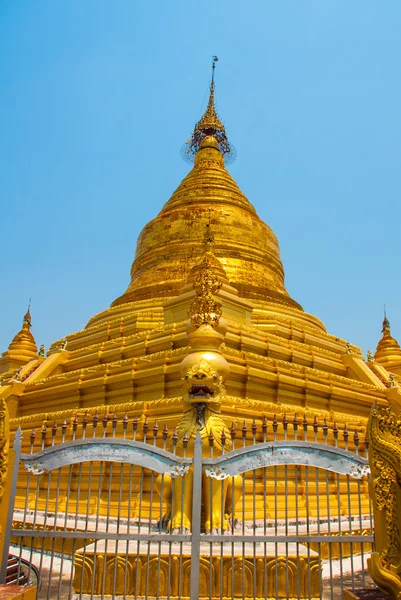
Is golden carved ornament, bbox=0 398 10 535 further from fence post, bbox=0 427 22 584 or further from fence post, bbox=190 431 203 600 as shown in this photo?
fence post, bbox=190 431 203 600

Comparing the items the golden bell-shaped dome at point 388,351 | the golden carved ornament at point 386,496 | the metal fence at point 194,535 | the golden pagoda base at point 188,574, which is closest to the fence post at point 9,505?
the metal fence at point 194,535

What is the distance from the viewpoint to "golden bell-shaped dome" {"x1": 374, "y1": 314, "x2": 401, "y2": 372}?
1001 inches

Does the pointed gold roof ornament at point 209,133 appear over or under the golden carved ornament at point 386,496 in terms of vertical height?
over

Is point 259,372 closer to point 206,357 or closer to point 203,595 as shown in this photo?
point 206,357

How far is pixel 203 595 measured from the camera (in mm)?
5441

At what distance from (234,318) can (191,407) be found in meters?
9.48

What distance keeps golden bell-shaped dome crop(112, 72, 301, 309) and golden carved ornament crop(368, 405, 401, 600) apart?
16327 millimetres

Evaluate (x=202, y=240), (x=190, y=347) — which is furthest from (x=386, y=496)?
(x=202, y=240)

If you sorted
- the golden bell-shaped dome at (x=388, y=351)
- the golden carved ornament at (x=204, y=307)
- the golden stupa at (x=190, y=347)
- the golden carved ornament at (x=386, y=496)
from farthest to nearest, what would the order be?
the golden bell-shaped dome at (x=388, y=351)
the golden stupa at (x=190, y=347)
the golden carved ornament at (x=204, y=307)
the golden carved ornament at (x=386, y=496)

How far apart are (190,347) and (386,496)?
276 inches

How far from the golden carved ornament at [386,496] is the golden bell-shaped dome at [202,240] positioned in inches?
643

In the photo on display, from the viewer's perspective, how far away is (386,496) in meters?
4.53

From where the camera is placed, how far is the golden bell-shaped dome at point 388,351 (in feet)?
83.4

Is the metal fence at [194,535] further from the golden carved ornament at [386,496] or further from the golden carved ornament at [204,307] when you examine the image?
the golden carved ornament at [204,307]
